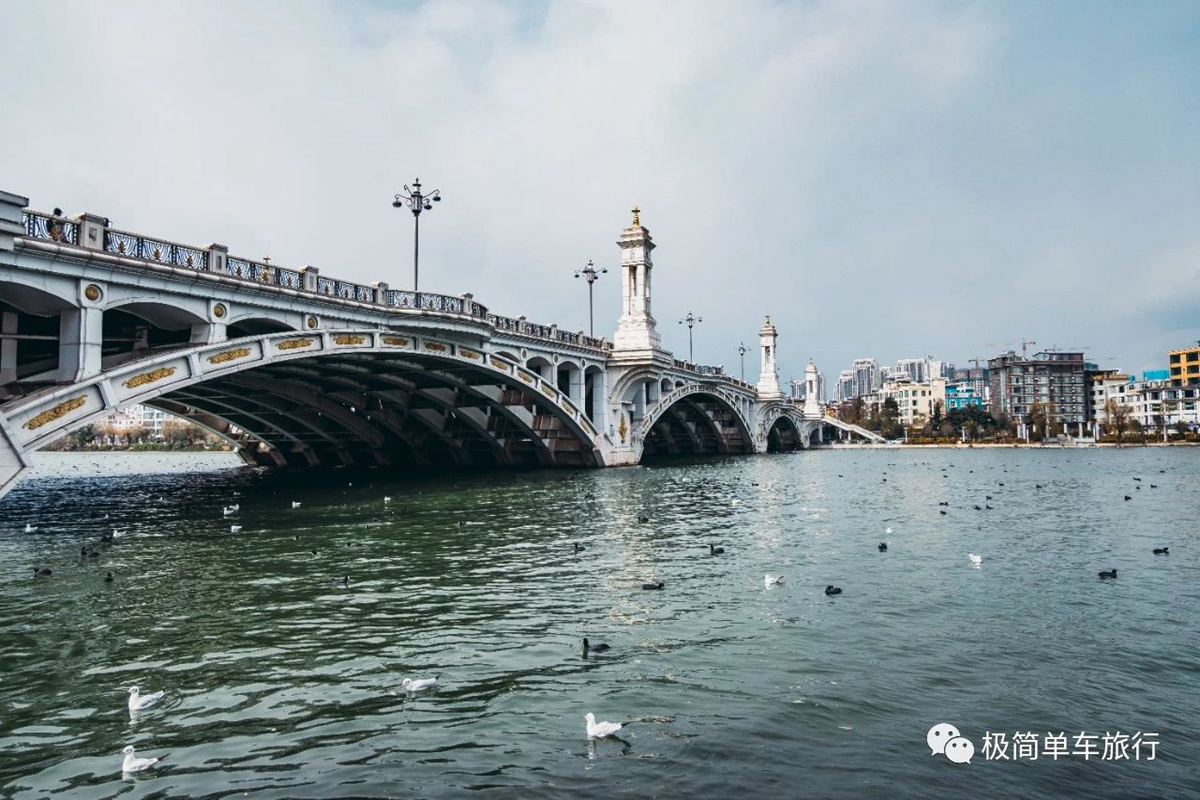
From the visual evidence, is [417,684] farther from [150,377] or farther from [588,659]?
[150,377]

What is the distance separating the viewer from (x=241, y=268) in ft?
106

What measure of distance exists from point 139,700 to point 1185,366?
19251cm

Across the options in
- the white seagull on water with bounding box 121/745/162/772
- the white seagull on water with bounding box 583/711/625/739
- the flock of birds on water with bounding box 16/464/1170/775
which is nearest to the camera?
the white seagull on water with bounding box 121/745/162/772

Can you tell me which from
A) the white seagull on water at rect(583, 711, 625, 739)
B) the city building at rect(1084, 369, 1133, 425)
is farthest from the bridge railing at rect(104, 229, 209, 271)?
the city building at rect(1084, 369, 1133, 425)

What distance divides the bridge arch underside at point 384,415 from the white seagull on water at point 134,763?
36373 millimetres

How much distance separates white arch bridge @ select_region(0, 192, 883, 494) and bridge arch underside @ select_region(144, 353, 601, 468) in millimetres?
190

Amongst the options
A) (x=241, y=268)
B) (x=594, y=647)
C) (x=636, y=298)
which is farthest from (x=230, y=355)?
(x=636, y=298)

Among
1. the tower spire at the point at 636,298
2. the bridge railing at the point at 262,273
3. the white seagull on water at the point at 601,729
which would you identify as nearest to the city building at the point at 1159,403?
the tower spire at the point at 636,298

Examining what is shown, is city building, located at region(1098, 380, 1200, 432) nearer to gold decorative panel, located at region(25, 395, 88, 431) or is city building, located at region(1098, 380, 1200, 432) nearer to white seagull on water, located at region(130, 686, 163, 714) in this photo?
gold decorative panel, located at region(25, 395, 88, 431)

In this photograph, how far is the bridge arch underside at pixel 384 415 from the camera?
169 ft

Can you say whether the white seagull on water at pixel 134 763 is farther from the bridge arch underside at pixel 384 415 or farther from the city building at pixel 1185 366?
the city building at pixel 1185 366

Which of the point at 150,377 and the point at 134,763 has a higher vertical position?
the point at 150,377

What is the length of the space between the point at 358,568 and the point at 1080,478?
5955cm

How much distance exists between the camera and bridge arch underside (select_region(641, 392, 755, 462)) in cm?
10381
